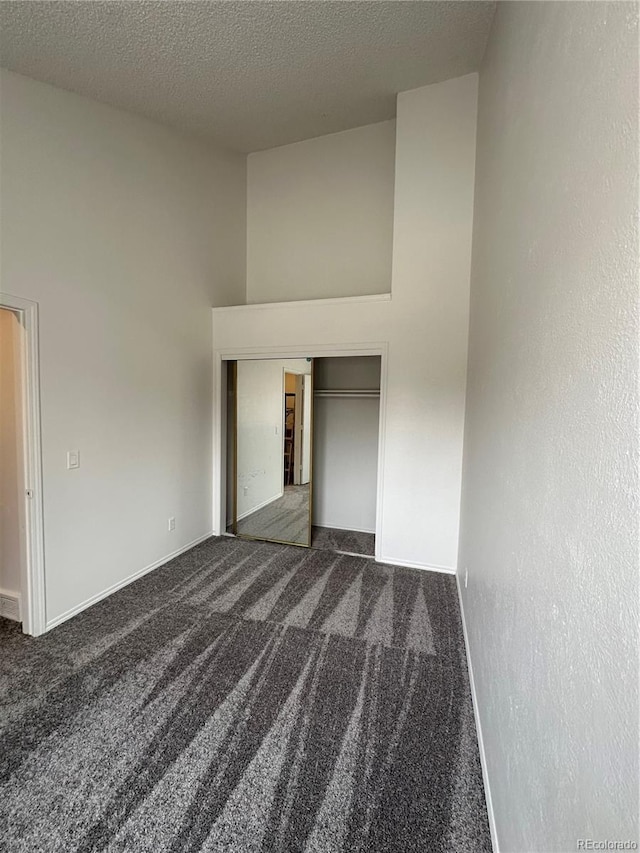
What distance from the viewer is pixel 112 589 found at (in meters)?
2.94

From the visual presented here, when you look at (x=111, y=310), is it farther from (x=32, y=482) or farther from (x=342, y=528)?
(x=342, y=528)

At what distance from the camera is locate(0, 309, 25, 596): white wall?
2.40m

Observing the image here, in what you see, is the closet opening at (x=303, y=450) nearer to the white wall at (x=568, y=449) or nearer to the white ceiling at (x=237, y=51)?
the white ceiling at (x=237, y=51)

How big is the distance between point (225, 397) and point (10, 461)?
1967mm

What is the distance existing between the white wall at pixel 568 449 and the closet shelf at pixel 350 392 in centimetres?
255

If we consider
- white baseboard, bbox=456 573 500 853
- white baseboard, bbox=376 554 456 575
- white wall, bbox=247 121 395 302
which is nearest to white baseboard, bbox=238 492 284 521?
white baseboard, bbox=376 554 456 575

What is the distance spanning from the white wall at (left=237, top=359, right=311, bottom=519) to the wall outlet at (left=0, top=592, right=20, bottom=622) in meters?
2.05

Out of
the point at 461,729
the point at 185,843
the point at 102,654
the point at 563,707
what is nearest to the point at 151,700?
the point at 102,654

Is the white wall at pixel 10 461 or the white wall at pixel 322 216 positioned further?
the white wall at pixel 322 216

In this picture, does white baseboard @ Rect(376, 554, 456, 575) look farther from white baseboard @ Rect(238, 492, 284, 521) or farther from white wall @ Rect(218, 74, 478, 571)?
white baseboard @ Rect(238, 492, 284, 521)

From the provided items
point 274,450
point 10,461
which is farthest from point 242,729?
point 274,450

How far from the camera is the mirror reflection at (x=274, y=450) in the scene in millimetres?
4043

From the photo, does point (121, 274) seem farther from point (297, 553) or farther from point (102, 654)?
point (297, 553)

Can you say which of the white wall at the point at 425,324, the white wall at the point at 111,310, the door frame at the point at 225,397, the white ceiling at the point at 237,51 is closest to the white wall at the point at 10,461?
the white wall at the point at 111,310
